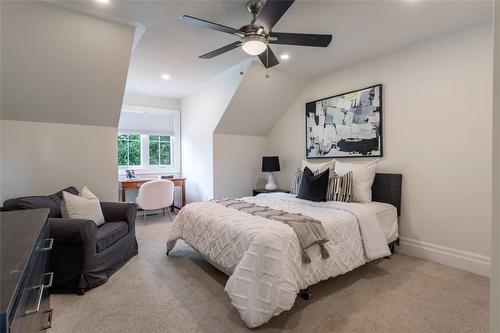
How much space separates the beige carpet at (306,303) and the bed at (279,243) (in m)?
0.21

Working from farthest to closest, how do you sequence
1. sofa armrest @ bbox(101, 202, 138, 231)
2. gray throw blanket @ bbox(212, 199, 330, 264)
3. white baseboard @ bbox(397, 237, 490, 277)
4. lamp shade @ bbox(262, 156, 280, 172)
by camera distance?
lamp shade @ bbox(262, 156, 280, 172), sofa armrest @ bbox(101, 202, 138, 231), white baseboard @ bbox(397, 237, 490, 277), gray throw blanket @ bbox(212, 199, 330, 264)

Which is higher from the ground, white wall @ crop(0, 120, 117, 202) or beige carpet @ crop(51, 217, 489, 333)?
white wall @ crop(0, 120, 117, 202)

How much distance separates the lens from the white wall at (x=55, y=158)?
9.88 ft

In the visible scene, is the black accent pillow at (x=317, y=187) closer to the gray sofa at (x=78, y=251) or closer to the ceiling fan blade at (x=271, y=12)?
the ceiling fan blade at (x=271, y=12)

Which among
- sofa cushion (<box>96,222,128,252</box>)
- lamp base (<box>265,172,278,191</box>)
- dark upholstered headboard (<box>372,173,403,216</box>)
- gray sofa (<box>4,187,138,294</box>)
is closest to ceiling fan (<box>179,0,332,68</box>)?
dark upholstered headboard (<box>372,173,403,216</box>)

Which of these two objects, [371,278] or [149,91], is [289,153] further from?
[149,91]

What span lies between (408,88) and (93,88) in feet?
12.8

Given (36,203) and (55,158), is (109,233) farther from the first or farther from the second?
(55,158)

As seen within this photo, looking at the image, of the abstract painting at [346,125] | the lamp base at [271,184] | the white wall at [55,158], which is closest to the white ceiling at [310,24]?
the abstract painting at [346,125]

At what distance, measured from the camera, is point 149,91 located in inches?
200

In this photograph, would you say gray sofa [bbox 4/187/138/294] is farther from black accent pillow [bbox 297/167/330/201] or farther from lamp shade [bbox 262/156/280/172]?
lamp shade [bbox 262/156/280/172]

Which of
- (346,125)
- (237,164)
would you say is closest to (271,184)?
(237,164)

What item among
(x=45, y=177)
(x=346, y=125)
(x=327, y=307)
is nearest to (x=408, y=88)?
(x=346, y=125)

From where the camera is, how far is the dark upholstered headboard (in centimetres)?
310
